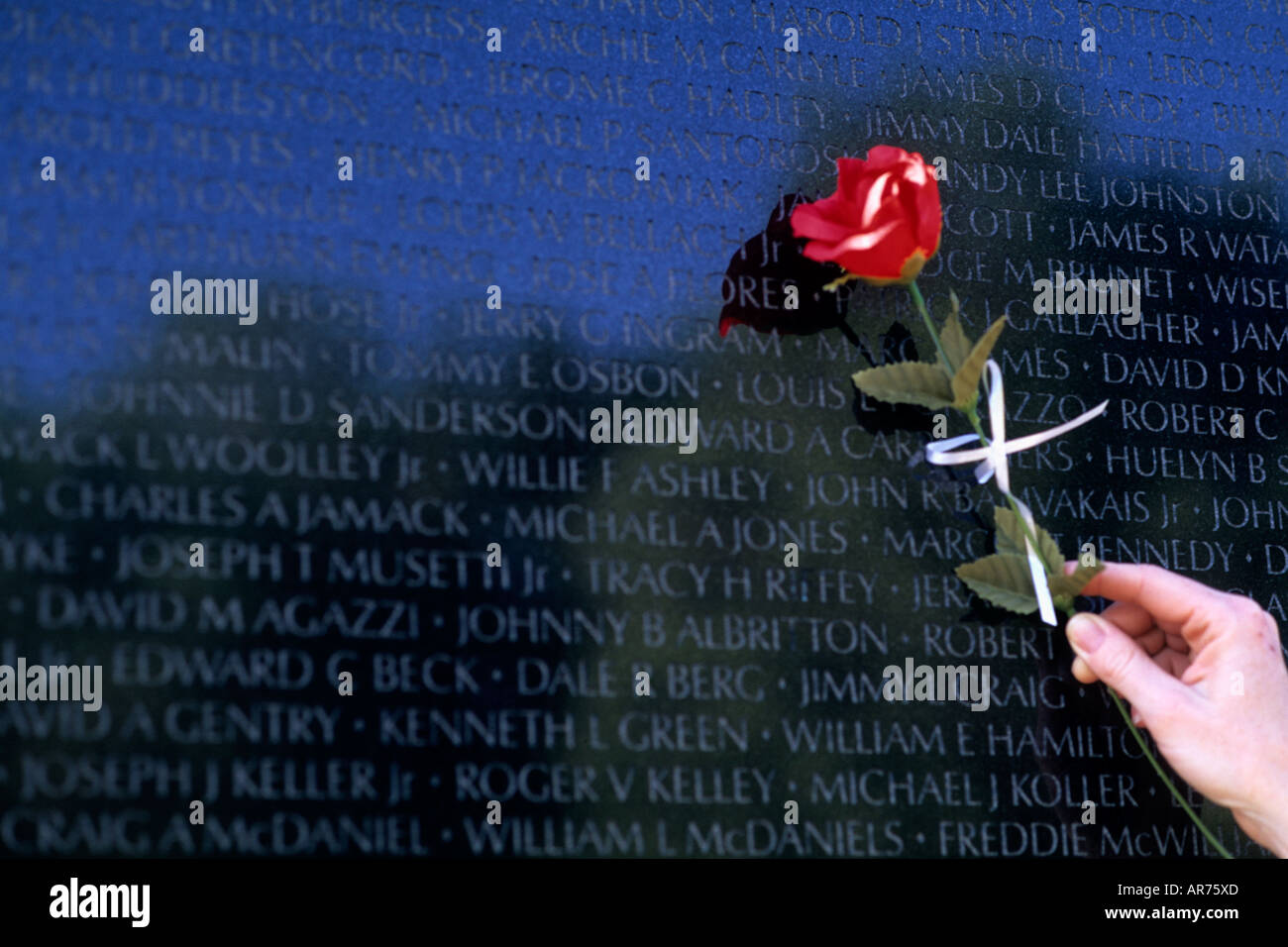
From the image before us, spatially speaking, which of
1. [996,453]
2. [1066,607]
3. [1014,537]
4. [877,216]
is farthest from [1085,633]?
[877,216]

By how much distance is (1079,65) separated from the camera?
102 inches

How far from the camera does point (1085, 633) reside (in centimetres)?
228

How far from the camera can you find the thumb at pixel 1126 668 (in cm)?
226

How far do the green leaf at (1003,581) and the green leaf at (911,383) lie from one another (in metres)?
0.22

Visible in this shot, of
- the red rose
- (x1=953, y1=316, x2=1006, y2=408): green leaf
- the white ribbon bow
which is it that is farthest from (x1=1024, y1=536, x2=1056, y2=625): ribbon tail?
the red rose

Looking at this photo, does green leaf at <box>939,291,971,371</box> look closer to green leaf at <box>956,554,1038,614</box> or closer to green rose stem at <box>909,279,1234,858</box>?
green rose stem at <box>909,279,1234,858</box>

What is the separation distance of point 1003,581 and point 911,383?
29 cm

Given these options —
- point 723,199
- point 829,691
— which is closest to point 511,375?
point 723,199

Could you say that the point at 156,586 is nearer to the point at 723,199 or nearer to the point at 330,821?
the point at 330,821

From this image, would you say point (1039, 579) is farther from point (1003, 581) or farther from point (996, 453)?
point (996, 453)

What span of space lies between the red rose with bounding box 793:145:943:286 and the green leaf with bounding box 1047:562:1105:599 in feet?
1.52

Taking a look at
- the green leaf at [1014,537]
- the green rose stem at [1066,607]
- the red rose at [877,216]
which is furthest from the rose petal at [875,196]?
the green leaf at [1014,537]

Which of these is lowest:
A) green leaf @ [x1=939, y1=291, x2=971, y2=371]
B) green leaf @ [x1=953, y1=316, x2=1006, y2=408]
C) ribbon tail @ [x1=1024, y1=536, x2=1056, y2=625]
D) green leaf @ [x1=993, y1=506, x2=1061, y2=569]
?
ribbon tail @ [x1=1024, y1=536, x2=1056, y2=625]

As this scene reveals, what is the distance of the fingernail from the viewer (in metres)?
2.27
